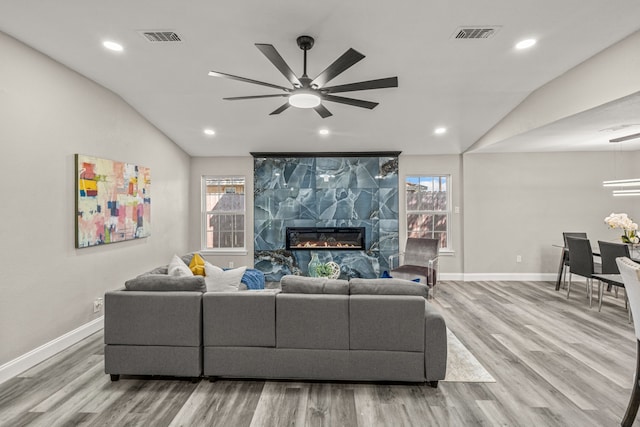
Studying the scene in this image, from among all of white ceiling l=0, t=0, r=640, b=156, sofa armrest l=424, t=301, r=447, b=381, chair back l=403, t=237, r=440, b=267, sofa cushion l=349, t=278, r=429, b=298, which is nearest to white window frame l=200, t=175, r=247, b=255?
white ceiling l=0, t=0, r=640, b=156

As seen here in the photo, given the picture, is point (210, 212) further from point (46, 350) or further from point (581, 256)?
point (581, 256)

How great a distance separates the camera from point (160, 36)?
2.96 metres

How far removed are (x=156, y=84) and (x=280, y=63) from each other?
2.28 meters

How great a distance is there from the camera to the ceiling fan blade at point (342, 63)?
7.52 ft

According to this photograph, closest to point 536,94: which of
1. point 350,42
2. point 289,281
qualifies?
point 350,42

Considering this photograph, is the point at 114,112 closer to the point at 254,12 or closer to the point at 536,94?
the point at 254,12

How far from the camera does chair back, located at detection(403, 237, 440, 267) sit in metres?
5.75

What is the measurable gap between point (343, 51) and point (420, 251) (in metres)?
3.79

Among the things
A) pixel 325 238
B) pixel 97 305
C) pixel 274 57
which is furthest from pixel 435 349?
pixel 325 238

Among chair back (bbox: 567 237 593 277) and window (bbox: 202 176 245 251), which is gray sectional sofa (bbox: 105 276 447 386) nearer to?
chair back (bbox: 567 237 593 277)

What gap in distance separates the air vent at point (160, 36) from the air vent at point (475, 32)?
8.19ft

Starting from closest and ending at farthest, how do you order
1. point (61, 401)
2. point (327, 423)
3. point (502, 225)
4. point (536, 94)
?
point (327, 423)
point (61, 401)
point (536, 94)
point (502, 225)

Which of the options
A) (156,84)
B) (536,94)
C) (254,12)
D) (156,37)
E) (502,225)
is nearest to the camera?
Answer: (254,12)

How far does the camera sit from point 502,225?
20.9 ft
